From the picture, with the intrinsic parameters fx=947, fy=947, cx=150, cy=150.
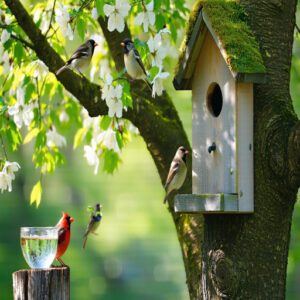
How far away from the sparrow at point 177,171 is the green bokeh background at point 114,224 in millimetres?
13451

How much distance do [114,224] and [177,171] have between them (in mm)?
14686

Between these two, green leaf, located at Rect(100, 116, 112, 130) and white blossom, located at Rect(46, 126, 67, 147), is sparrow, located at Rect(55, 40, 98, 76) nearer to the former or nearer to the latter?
green leaf, located at Rect(100, 116, 112, 130)

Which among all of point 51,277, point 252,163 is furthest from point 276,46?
point 51,277

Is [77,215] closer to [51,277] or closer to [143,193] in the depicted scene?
[143,193]

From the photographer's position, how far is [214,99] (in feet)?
17.0

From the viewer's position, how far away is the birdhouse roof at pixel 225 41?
15.4ft

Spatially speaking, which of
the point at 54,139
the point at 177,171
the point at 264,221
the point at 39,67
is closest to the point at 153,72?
the point at 177,171

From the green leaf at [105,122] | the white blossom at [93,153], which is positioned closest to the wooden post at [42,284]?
the green leaf at [105,122]

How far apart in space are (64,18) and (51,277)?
197 cm

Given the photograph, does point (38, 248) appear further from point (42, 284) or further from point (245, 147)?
point (245, 147)

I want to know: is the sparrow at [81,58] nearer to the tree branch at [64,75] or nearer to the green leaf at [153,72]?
the tree branch at [64,75]

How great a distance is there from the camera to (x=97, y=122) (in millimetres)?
6973

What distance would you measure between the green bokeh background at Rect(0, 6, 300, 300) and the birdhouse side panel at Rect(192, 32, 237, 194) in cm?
1387

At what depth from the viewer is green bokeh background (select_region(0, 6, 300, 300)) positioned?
19234mm
